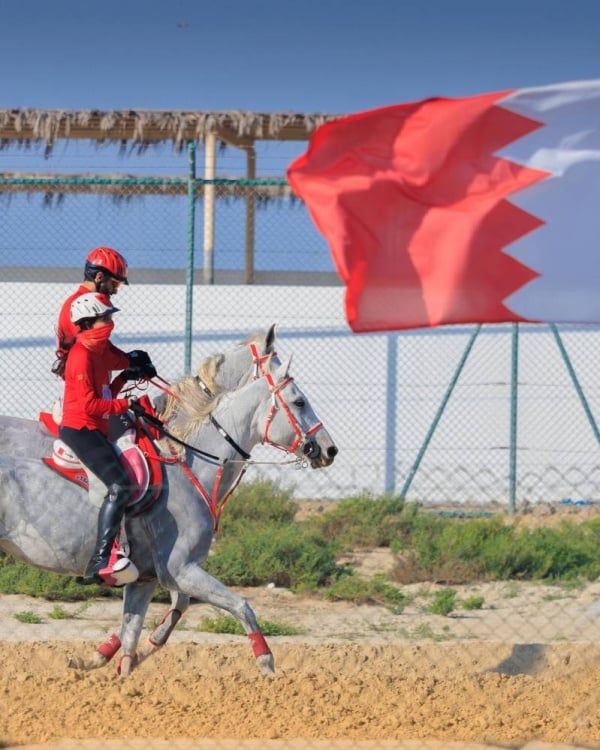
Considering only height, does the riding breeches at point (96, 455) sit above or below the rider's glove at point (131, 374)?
below

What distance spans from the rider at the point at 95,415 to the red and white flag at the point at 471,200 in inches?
79.5

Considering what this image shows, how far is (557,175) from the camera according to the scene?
5160 millimetres

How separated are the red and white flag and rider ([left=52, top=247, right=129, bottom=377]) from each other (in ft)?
7.46

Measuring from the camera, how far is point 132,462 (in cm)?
697

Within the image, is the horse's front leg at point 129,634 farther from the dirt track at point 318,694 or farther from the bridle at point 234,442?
the bridle at point 234,442

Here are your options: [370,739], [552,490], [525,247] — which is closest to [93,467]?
[370,739]

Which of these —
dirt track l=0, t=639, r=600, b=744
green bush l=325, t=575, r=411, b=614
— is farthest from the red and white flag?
green bush l=325, t=575, r=411, b=614

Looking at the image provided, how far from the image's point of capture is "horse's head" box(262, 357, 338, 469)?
287 inches

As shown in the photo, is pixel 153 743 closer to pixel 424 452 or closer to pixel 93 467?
pixel 93 467

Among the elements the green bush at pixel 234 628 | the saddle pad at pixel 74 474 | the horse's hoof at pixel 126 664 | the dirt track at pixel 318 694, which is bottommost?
the dirt track at pixel 318 694

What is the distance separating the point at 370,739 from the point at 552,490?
6728mm

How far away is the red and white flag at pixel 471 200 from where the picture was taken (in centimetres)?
514

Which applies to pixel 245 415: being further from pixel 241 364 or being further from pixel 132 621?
pixel 132 621

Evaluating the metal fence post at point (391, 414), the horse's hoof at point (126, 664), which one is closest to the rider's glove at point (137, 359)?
the horse's hoof at point (126, 664)
